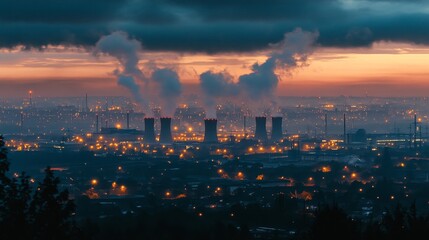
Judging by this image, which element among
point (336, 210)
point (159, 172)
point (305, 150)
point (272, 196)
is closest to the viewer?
point (336, 210)

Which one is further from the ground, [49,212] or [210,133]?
[49,212]

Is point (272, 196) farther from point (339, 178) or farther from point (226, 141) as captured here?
point (226, 141)

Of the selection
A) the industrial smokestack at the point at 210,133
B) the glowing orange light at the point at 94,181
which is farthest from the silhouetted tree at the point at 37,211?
the industrial smokestack at the point at 210,133

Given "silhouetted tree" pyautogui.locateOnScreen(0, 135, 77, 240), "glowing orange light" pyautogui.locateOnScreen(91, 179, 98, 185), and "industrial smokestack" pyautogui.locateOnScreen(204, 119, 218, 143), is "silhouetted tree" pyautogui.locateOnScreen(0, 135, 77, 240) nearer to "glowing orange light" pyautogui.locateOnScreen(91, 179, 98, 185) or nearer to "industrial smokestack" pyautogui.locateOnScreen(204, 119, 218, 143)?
"glowing orange light" pyautogui.locateOnScreen(91, 179, 98, 185)

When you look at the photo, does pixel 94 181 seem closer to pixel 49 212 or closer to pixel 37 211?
pixel 37 211

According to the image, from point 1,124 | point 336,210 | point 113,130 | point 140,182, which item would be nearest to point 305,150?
point 113,130

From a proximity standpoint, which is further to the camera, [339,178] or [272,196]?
[339,178]

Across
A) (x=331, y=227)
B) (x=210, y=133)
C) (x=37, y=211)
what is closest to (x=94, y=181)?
(x=210, y=133)

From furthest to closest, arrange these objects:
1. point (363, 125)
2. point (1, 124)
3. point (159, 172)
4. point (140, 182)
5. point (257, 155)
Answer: point (363, 125), point (1, 124), point (257, 155), point (159, 172), point (140, 182)

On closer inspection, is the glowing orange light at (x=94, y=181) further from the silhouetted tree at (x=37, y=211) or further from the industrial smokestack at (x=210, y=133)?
the silhouetted tree at (x=37, y=211)

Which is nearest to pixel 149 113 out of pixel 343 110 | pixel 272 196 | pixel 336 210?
pixel 272 196

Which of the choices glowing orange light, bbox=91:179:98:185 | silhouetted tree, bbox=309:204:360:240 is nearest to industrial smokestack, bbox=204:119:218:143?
glowing orange light, bbox=91:179:98:185
